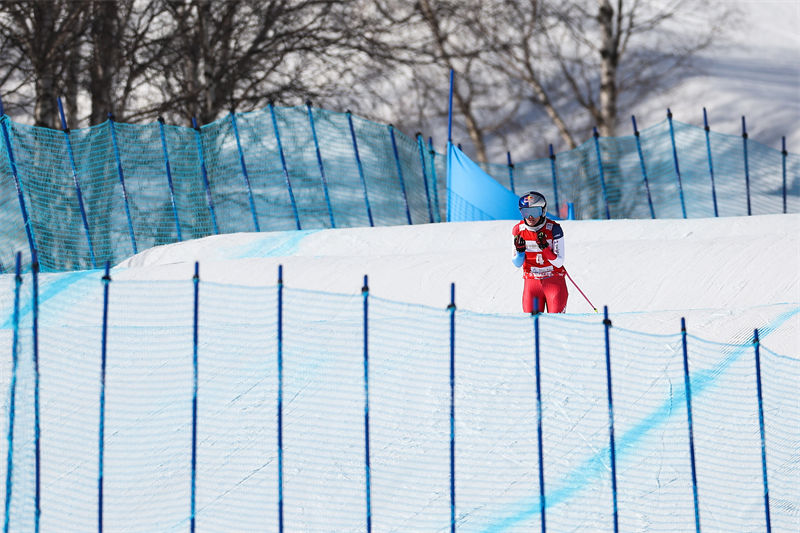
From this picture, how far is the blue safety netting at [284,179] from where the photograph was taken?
1280cm

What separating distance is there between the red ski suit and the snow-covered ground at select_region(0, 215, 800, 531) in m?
0.41

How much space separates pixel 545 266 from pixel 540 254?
0.11m

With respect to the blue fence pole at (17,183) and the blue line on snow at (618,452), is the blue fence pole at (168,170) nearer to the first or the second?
the blue fence pole at (17,183)

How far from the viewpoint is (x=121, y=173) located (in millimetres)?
12828

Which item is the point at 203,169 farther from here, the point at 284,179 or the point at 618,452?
the point at 618,452

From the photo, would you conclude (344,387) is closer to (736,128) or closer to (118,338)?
(118,338)

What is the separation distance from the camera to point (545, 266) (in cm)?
851

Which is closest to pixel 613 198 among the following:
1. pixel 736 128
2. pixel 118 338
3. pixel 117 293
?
pixel 736 128

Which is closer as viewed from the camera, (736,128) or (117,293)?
(117,293)

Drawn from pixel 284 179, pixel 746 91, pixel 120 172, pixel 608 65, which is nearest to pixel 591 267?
pixel 120 172

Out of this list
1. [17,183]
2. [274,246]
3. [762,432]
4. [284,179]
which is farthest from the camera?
[284,179]

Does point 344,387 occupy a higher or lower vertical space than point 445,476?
higher

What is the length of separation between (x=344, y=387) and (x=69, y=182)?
6260mm

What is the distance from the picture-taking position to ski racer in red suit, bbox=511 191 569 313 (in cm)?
833
